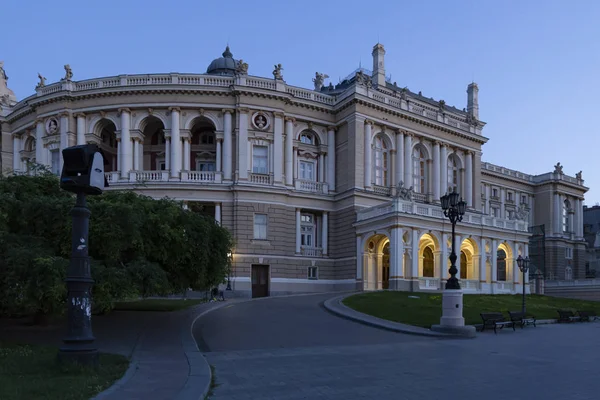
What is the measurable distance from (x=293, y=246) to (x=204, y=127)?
1389 cm

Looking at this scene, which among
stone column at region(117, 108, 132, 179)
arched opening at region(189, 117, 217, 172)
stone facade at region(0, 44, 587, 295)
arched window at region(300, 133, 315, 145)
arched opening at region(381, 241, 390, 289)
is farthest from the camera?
arched window at region(300, 133, 315, 145)

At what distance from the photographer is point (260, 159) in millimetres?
49312

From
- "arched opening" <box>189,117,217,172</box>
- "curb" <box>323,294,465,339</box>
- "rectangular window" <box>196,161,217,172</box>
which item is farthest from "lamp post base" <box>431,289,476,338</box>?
"rectangular window" <box>196,161,217,172</box>

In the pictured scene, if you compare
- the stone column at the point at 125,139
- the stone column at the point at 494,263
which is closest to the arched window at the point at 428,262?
the stone column at the point at 494,263

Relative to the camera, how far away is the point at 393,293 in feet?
130

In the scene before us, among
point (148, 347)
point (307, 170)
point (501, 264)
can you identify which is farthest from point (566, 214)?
point (148, 347)

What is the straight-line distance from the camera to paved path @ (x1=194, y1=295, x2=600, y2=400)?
457 inches

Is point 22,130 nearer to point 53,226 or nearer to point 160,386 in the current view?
point 53,226

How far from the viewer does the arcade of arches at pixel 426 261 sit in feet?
144

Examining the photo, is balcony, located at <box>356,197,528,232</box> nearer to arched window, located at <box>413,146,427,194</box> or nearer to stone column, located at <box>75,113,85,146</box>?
arched window, located at <box>413,146,427,194</box>

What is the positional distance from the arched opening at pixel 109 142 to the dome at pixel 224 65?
52.2 feet

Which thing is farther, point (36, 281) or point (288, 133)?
point (288, 133)

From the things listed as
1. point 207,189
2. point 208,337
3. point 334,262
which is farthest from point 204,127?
point 208,337

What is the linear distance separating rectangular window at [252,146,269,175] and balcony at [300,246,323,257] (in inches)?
300
